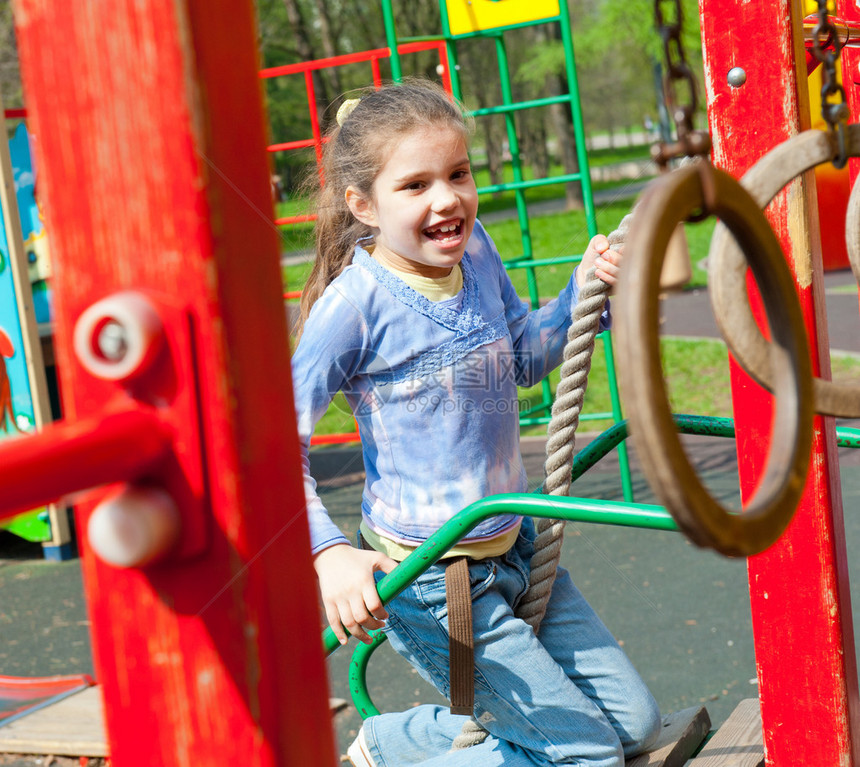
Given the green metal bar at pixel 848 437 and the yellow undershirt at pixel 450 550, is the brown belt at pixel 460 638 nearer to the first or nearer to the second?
the yellow undershirt at pixel 450 550

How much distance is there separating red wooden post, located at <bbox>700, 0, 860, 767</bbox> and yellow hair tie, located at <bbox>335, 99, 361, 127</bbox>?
741 mm

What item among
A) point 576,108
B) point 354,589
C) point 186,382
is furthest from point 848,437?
point 576,108

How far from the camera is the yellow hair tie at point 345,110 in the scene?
1926mm

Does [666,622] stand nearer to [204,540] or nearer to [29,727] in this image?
[29,727]

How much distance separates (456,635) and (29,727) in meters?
1.72

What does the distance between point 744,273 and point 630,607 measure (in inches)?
112

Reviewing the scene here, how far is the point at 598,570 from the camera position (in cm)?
378

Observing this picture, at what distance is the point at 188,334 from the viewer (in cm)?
60

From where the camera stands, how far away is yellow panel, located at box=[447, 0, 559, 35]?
4488mm

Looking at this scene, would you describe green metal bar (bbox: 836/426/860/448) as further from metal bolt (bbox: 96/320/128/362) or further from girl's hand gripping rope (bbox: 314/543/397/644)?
metal bolt (bbox: 96/320/128/362)

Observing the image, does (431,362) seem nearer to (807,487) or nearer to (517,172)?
(807,487)

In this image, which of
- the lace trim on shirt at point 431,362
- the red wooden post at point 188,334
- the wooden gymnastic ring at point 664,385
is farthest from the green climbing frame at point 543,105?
the red wooden post at point 188,334

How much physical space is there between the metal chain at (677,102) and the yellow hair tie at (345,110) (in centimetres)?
123

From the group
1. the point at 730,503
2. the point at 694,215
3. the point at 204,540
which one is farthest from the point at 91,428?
the point at 730,503
